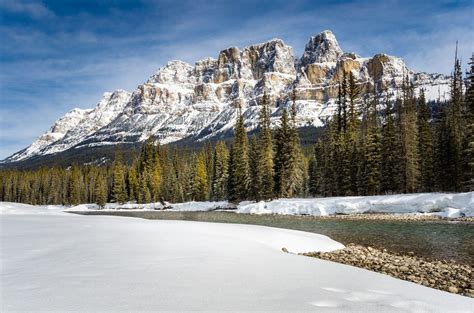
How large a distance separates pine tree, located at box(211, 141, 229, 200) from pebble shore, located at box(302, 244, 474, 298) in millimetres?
50626

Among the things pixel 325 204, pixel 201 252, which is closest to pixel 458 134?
pixel 325 204

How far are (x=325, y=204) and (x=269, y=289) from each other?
32.8 m

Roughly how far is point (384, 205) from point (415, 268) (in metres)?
23.6

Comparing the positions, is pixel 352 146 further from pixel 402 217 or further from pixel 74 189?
pixel 74 189

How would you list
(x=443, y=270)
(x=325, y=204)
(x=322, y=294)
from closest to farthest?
1. (x=322, y=294)
2. (x=443, y=270)
3. (x=325, y=204)

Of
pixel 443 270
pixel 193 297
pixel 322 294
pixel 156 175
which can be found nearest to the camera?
pixel 193 297

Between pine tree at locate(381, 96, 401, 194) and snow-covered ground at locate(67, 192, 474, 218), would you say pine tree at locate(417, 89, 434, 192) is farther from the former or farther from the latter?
snow-covered ground at locate(67, 192, 474, 218)

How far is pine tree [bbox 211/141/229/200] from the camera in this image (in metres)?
64.4

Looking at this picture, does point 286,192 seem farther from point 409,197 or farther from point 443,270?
point 443,270

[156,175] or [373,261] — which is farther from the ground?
[156,175]

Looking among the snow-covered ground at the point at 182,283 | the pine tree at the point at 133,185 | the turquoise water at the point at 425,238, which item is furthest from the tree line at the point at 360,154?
the snow-covered ground at the point at 182,283

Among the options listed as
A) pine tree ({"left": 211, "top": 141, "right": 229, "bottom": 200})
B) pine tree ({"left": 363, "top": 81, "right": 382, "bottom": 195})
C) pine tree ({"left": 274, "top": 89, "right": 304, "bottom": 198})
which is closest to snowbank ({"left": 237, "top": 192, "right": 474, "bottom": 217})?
pine tree ({"left": 363, "top": 81, "right": 382, "bottom": 195})

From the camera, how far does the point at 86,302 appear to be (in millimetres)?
3939

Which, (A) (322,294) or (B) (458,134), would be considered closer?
(A) (322,294)
